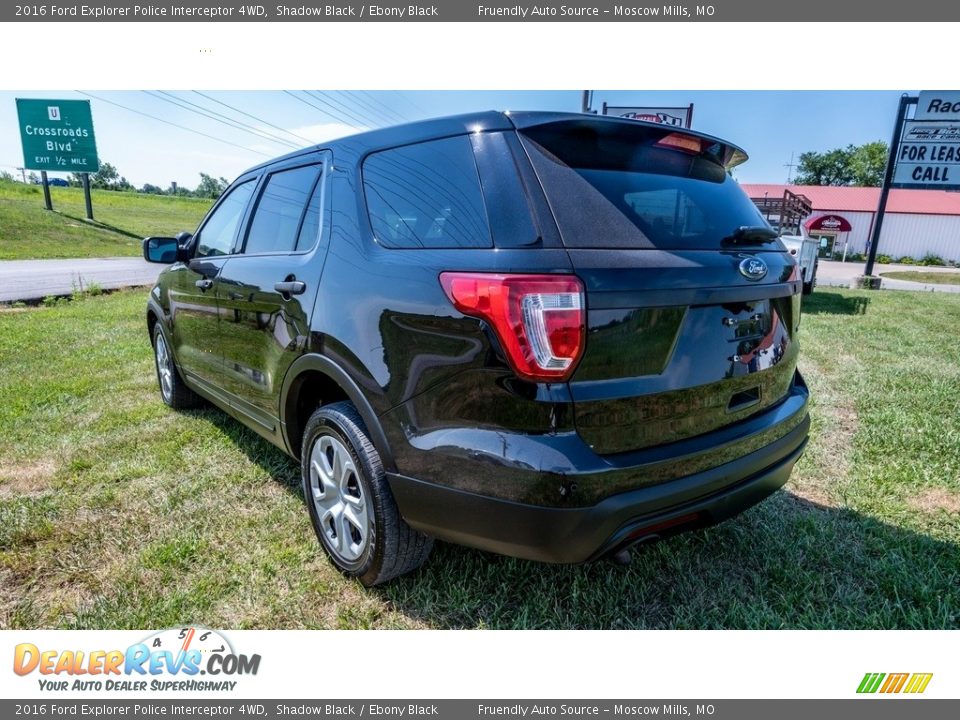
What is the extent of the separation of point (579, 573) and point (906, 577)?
1383 mm

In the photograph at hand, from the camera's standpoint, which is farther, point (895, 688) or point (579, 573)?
point (579, 573)

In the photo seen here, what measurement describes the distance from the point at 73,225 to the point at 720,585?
36.0m

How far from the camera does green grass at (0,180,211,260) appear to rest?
2412 cm

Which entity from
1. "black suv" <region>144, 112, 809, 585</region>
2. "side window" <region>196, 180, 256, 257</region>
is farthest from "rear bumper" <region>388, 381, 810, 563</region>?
"side window" <region>196, 180, 256, 257</region>

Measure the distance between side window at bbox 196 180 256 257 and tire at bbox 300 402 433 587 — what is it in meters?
1.63

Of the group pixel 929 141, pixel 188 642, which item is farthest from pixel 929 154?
pixel 188 642

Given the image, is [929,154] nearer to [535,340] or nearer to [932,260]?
[535,340]

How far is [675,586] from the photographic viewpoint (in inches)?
92.3

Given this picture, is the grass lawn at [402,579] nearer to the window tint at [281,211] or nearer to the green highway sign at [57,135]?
the window tint at [281,211]

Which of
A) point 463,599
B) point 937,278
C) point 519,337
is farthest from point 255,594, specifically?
point 937,278

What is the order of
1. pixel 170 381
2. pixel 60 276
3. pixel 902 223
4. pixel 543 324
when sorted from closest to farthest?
pixel 543 324, pixel 170 381, pixel 60 276, pixel 902 223

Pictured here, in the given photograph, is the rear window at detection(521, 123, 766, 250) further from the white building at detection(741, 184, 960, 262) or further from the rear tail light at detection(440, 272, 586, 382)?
the white building at detection(741, 184, 960, 262)

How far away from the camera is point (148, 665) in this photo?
6.65 feet

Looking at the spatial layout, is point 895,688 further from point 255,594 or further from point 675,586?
point 255,594
